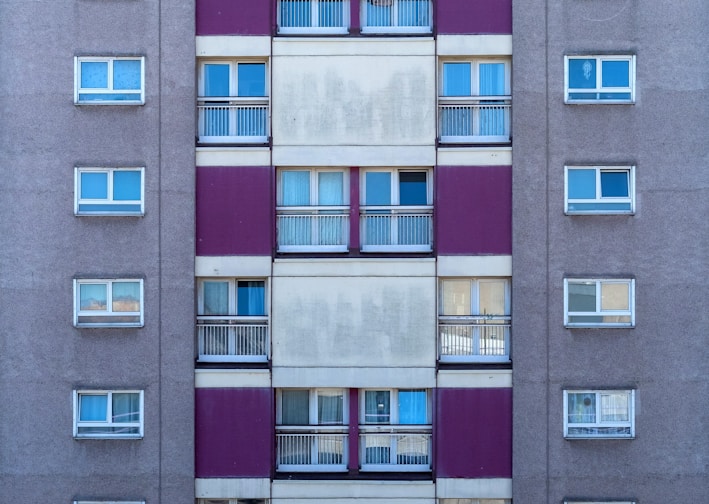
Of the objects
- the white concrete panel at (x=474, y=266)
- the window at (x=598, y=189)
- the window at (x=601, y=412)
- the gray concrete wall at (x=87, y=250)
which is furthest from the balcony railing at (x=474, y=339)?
the gray concrete wall at (x=87, y=250)

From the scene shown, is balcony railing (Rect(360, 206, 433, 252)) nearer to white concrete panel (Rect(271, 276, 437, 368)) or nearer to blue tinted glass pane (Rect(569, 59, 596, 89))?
white concrete panel (Rect(271, 276, 437, 368))

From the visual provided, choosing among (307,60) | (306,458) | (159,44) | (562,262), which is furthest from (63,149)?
(562,262)

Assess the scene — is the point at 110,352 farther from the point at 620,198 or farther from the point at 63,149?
the point at 620,198

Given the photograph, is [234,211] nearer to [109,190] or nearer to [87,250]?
[109,190]

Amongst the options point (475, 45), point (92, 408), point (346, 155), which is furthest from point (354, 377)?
point (475, 45)

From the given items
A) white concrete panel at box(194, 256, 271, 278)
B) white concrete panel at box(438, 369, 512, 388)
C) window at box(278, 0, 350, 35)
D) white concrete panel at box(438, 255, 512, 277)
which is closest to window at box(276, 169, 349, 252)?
white concrete panel at box(194, 256, 271, 278)

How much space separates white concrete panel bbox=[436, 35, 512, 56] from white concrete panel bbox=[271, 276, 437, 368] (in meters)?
3.84

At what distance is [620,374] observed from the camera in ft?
44.8

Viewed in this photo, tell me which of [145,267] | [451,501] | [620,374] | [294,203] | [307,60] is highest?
[307,60]

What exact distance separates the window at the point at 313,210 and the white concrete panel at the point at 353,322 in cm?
66

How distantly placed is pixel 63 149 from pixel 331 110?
4.52 metres

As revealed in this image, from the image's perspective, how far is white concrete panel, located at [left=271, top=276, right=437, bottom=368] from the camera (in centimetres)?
1370

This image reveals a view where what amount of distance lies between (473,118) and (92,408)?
8113 mm

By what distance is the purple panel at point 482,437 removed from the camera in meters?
13.7
